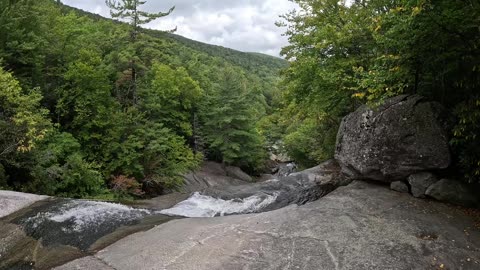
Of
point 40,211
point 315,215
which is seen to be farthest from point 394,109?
point 40,211

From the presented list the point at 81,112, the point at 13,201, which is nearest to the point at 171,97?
the point at 81,112

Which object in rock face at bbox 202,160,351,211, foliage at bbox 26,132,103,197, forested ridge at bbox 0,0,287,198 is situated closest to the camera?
forested ridge at bbox 0,0,287,198

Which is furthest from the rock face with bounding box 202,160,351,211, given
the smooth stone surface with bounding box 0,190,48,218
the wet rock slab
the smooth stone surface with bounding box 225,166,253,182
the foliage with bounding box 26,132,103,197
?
the smooth stone surface with bounding box 225,166,253,182

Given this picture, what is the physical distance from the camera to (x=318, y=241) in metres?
8.05

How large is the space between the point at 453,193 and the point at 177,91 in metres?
24.5

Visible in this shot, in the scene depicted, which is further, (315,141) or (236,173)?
(236,173)

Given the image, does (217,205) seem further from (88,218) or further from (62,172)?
(62,172)

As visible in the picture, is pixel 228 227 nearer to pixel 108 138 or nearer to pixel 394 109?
pixel 394 109

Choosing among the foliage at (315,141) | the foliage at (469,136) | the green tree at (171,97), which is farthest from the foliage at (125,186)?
the foliage at (469,136)

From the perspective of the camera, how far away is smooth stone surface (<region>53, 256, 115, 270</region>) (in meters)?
7.18

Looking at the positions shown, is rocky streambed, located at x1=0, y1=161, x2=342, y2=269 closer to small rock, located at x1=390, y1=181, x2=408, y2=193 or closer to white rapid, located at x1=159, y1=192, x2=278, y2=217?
white rapid, located at x1=159, y1=192, x2=278, y2=217

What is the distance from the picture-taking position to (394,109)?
11.7 meters

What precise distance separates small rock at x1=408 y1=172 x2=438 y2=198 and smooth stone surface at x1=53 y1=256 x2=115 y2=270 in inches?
354

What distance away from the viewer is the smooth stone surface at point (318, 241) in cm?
A: 725
